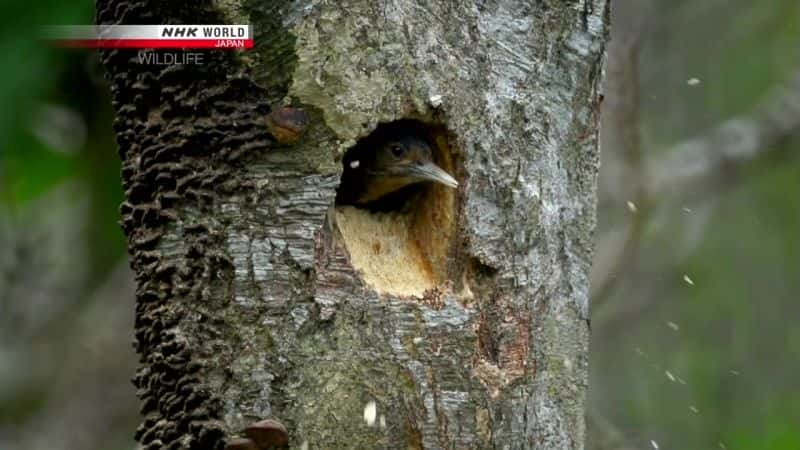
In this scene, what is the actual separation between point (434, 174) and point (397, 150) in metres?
0.39

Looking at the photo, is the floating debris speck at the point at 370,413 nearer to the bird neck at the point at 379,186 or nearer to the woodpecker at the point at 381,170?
the woodpecker at the point at 381,170

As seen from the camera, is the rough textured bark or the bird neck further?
the bird neck

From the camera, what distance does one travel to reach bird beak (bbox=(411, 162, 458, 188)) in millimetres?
3872

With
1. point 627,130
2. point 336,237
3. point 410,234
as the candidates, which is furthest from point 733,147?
point 336,237

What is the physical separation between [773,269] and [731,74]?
146 centimetres

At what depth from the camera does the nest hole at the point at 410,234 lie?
3.83 meters

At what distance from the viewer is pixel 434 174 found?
3.94m

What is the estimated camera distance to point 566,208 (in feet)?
13.0

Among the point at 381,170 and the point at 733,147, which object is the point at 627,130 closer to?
the point at 733,147

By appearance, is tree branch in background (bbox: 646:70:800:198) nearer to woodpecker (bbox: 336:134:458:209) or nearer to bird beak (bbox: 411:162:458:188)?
woodpecker (bbox: 336:134:458:209)

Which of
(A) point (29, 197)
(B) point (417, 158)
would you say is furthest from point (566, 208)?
(A) point (29, 197)

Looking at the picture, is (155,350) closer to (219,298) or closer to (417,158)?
(219,298)

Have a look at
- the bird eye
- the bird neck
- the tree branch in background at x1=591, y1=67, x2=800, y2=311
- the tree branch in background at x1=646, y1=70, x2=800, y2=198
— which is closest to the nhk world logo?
the bird eye

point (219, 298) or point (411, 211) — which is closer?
point (219, 298)
